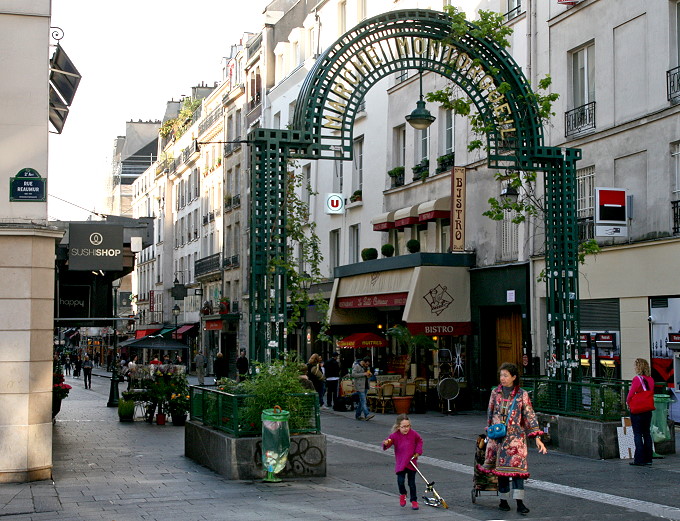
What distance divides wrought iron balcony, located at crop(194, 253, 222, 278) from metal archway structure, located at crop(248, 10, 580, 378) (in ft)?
134

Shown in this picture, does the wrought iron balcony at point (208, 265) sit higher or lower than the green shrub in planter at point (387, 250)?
higher

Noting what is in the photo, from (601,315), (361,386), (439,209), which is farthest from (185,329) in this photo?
(601,315)

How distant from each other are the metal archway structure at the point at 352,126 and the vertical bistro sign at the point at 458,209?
9.07m

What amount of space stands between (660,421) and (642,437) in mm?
1294

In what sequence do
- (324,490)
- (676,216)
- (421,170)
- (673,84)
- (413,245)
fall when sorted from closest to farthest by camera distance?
(324,490), (676,216), (673,84), (413,245), (421,170)

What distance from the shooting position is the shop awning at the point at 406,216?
2962 cm

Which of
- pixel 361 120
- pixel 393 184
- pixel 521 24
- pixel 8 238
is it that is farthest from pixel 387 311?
pixel 8 238

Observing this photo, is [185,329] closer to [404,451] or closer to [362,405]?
[362,405]

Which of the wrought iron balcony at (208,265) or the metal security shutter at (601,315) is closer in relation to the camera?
the metal security shutter at (601,315)

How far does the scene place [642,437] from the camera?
14.6 metres

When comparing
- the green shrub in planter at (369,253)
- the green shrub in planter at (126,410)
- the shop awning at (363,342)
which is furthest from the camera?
the green shrub in planter at (369,253)

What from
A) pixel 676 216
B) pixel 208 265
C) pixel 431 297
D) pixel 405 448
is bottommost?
pixel 405 448

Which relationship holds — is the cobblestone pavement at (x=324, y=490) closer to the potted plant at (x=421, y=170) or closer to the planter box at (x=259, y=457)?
the planter box at (x=259, y=457)

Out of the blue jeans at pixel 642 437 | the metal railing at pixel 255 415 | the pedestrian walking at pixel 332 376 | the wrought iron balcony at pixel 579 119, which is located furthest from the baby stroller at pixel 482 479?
the pedestrian walking at pixel 332 376
